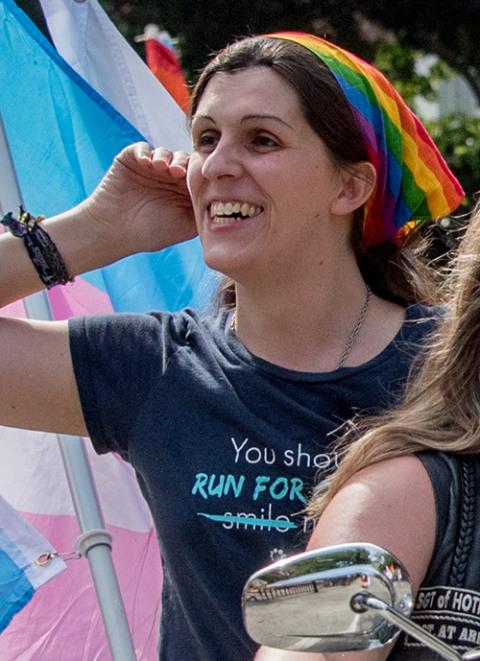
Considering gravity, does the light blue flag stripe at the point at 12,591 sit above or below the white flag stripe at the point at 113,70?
below

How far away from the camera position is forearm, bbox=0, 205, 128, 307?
2.80 m

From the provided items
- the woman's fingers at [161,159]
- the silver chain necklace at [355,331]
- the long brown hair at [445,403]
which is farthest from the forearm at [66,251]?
the long brown hair at [445,403]

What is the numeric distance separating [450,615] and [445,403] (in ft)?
1.12

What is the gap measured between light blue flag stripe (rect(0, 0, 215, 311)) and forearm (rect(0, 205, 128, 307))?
39cm

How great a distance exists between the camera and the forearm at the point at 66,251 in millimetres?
2805

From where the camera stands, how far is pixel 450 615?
1891 mm

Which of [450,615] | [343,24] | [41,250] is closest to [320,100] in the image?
[41,250]

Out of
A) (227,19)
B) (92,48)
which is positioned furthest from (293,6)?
(92,48)

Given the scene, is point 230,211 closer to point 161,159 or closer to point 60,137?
point 161,159

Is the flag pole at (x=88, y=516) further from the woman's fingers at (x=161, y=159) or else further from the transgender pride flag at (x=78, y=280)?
the woman's fingers at (x=161, y=159)

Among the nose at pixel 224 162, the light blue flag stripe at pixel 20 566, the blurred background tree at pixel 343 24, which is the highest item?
the blurred background tree at pixel 343 24

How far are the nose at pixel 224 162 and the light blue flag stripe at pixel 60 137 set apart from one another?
757 millimetres

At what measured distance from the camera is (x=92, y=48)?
139 inches

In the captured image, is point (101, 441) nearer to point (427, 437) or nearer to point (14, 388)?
point (14, 388)
